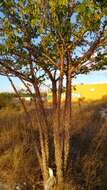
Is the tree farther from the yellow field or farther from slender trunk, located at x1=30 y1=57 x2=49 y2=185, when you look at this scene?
the yellow field

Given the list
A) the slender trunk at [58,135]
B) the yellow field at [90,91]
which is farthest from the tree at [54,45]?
the yellow field at [90,91]

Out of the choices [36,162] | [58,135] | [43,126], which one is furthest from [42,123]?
[36,162]

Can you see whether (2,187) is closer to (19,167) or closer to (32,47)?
(19,167)

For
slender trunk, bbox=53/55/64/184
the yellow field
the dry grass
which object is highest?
the yellow field

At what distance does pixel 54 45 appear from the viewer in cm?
925

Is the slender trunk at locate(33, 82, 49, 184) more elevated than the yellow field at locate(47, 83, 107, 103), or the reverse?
the yellow field at locate(47, 83, 107, 103)

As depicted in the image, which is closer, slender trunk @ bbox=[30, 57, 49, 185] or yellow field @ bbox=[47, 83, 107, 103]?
slender trunk @ bbox=[30, 57, 49, 185]

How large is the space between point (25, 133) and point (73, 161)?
267 centimetres

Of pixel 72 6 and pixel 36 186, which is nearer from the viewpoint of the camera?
pixel 72 6

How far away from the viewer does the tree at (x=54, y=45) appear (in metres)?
8.72

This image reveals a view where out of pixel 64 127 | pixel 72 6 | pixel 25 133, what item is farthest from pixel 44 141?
pixel 25 133

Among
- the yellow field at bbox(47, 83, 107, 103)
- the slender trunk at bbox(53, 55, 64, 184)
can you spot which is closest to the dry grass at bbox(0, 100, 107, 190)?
the slender trunk at bbox(53, 55, 64, 184)

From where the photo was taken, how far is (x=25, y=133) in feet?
45.9

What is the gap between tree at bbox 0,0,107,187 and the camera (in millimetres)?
8718
